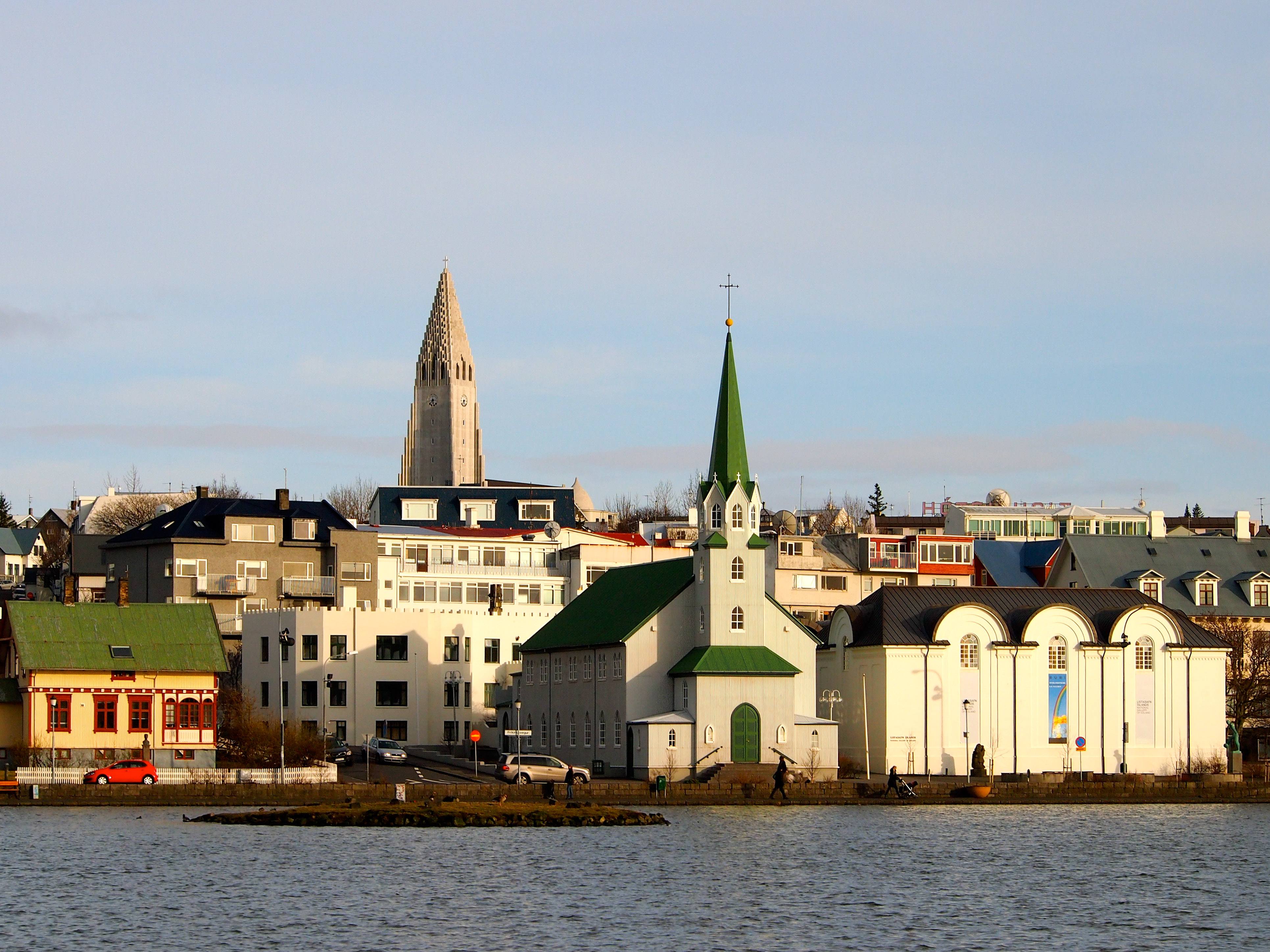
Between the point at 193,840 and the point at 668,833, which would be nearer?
the point at 193,840

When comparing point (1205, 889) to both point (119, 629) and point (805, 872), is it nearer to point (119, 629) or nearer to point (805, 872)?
point (805, 872)

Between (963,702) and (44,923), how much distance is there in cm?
5337

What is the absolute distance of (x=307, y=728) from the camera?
3994 inches

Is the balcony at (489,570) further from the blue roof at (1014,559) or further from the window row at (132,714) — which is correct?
the window row at (132,714)

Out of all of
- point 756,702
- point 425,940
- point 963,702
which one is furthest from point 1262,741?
point 425,940

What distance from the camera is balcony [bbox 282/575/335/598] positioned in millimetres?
121562

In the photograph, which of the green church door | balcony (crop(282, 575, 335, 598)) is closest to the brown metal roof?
the green church door

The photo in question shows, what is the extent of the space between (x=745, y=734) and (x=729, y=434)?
47.4ft

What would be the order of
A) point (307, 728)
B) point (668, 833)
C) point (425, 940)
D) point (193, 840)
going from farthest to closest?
point (307, 728) < point (668, 833) < point (193, 840) < point (425, 940)

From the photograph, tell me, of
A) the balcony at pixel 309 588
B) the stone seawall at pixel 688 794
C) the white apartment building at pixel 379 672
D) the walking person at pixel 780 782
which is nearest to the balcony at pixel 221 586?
the balcony at pixel 309 588

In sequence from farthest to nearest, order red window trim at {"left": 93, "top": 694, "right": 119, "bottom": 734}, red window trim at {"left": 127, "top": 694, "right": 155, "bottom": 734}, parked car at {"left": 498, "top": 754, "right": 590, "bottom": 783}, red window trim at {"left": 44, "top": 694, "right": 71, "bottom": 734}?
1. red window trim at {"left": 127, "top": 694, "right": 155, "bottom": 734}
2. red window trim at {"left": 93, "top": 694, "right": 119, "bottom": 734}
3. parked car at {"left": 498, "top": 754, "right": 590, "bottom": 783}
4. red window trim at {"left": 44, "top": 694, "right": 71, "bottom": 734}

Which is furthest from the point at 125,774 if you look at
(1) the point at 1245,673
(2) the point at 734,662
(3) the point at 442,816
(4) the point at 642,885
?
(1) the point at 1245,673

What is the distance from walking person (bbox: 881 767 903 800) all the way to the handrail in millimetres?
7881

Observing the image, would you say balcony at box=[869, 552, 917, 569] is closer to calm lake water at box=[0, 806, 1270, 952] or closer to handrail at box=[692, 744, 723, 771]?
handrail at box=[692, 744, 723, 771]
